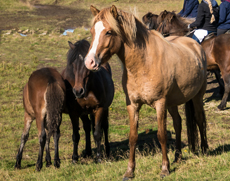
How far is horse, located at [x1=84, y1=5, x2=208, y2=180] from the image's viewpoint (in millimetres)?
3961

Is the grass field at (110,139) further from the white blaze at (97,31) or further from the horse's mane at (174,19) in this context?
the horse's mane at (174,19)

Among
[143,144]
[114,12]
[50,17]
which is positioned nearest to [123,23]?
[114,12]

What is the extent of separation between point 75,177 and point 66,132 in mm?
3475

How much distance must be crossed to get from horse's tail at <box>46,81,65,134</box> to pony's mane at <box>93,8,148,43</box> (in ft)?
6.29

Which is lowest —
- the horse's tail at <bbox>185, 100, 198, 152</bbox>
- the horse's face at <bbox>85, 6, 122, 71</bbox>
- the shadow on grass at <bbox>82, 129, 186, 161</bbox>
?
the shadow on grass at <bbox>82, 129, 186, 161</bbox>

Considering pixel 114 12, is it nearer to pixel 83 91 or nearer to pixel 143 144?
pixel 83 91

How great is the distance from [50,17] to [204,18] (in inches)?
1103

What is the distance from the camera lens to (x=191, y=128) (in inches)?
228

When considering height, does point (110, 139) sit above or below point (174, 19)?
below

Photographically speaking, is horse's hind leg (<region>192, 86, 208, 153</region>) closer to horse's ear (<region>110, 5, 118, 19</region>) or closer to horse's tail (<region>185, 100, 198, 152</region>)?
horse's tail (<region>185, 100, 198, 152</region>)

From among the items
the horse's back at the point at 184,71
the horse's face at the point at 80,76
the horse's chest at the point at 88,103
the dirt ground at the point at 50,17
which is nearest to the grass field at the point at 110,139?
the horse's back at the point at 184,71

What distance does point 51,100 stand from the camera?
551 cm

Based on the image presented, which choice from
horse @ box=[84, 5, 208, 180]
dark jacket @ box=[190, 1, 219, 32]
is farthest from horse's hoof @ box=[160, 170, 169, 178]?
dark jacket @ box=[190, 1, 219, 32]

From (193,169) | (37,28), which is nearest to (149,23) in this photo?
(193,169)
